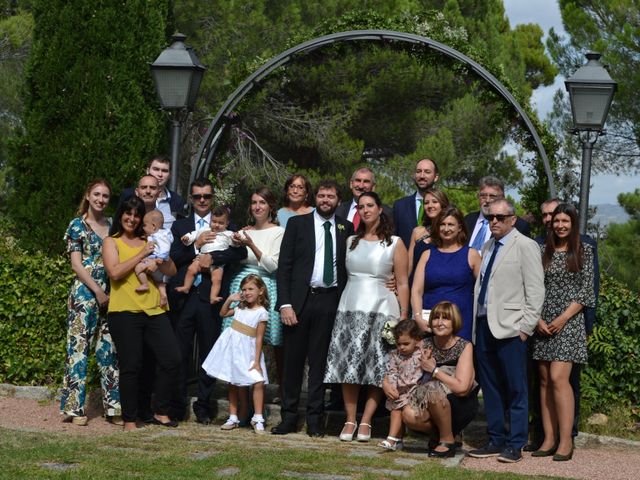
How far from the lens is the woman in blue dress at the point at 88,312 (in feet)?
26.9

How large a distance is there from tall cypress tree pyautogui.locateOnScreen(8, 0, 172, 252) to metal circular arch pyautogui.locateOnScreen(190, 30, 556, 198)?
1173 millimetres

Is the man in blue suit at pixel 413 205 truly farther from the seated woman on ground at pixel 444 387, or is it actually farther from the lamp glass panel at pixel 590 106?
the lamp glass panel at pixel 590 106

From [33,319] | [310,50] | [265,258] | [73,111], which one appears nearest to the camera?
[265,258]

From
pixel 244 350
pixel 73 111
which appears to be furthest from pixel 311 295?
Answer: pixel 73 111

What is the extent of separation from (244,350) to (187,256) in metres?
0.90

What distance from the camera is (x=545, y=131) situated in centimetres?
966

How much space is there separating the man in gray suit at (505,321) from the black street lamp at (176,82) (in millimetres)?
3411

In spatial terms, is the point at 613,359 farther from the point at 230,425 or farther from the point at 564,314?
the point at 230,425

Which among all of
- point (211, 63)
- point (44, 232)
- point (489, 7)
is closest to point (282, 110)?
point (211, 63)

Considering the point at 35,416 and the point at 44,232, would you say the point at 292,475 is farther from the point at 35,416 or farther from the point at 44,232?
the point at 44,232

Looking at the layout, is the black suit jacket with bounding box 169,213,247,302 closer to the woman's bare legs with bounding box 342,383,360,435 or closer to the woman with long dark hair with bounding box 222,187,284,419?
the woman with long dark hair with bounding box 222,187,284,419

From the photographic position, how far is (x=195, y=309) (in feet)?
27.9

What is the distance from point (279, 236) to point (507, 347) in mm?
2067

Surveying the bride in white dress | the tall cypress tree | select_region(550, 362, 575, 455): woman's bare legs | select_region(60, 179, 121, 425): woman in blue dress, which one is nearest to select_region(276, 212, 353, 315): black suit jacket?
the bride in white dress
